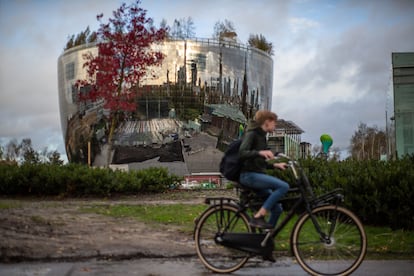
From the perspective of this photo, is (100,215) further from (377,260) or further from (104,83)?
(104,83)

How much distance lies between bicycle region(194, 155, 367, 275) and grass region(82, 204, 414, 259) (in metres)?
0.70

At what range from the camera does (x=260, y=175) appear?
6746 millimetres

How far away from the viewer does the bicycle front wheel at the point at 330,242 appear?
6.53m

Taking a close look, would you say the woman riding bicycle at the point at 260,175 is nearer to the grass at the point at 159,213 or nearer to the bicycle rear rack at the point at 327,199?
the bicycle rear rack at the point at 327,199

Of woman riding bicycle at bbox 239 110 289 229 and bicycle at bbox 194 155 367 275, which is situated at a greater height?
woman riding bicycle at bbox 239 110 289 229

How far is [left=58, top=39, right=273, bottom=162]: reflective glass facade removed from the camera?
46.2 metres

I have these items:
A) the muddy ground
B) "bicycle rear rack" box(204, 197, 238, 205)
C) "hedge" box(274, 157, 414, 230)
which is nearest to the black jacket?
"bicycle rear rack" box(204, 197, 238, 205)

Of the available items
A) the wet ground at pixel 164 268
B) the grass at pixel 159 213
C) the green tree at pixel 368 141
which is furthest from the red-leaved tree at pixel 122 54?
the green tree at pixel 368 141

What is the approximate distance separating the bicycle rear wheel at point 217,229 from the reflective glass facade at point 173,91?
1416 inches

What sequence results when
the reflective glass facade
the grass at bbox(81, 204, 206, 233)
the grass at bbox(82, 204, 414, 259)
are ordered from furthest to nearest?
the reflective glass facade < the grass at bbox(81, 204, 206, 233) < the grass at bbox(82, 204, 414, 259)

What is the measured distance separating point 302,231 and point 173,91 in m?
40.2

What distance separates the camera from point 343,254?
6691 millimetres

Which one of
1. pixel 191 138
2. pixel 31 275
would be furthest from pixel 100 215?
pixel 191 138

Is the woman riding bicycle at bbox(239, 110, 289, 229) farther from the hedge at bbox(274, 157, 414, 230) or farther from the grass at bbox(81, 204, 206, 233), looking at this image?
the hedge at bbox(274, 157, 414, 230)
